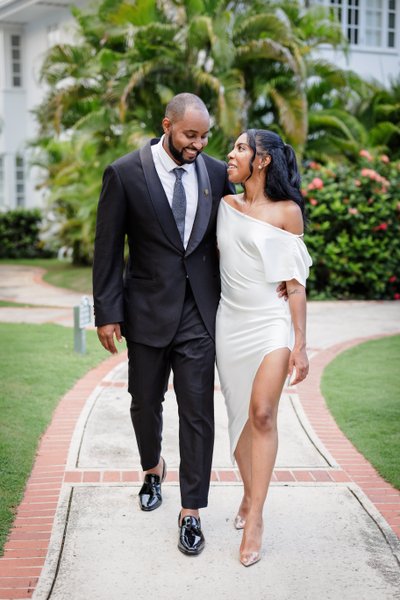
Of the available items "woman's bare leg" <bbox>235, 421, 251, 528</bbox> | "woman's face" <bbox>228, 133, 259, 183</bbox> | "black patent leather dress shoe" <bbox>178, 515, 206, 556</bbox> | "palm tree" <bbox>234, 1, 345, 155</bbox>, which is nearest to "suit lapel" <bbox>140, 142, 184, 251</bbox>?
"woman's face" <bbox>228, 133, 259, 183</bbox>

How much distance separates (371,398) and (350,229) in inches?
262

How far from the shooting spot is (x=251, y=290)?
3.75 metres

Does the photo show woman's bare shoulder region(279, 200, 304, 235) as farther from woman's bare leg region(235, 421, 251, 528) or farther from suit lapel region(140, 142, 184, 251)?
woman's bare leg region(235, 421, 251, 528)

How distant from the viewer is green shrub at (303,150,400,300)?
1271cm

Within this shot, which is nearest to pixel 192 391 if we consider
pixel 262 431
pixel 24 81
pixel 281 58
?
pixel 262 431

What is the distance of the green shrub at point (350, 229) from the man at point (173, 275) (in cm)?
886

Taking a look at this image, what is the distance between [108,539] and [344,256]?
31.5 feet

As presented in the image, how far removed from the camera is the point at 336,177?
A: 13.2 metres

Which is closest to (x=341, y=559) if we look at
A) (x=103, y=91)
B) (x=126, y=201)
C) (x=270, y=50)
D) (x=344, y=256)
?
(x=126, y=201)

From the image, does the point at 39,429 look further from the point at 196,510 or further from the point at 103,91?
the point at 103,91

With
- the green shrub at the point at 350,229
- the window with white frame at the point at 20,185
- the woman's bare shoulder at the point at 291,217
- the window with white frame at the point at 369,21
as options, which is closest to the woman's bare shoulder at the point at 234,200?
the woman's bare shoulder at the point at 291,217

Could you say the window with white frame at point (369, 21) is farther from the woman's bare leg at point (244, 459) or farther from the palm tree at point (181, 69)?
the woman's bare leg at point (244, 459)

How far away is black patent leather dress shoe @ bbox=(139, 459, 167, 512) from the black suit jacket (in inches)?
33.9

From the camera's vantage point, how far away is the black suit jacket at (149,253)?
3.85 m
